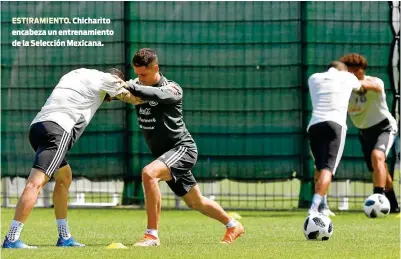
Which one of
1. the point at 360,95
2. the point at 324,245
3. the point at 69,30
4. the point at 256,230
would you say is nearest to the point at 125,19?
the point at 69,30

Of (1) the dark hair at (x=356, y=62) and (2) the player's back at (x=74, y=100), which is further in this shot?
(1) the dark hair at (x=356, y=62)

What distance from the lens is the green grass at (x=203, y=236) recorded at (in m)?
9.23

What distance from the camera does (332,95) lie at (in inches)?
Result: 508

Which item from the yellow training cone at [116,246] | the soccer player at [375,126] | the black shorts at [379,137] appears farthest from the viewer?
the black shorts at [379,137]

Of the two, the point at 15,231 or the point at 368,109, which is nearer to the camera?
the point at 15,231

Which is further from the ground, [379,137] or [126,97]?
[126,97]

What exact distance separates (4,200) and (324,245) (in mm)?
8535

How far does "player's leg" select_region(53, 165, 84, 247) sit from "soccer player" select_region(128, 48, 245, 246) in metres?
0.75

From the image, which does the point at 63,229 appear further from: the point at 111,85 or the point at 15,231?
the point at 111,85

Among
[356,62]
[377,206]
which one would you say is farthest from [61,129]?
[377,206]

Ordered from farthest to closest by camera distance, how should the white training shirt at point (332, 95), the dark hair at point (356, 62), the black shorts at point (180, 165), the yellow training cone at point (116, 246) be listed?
the dark hair at point (356, 62)
the white training shirt at point (332, 95)
the black shorts at point (180, 165)
the yellow training cone at point (116, 246)

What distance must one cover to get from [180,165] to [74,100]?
3.96 feet

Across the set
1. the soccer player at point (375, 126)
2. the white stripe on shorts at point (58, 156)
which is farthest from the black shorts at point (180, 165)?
the soccer player at point (375, 126)

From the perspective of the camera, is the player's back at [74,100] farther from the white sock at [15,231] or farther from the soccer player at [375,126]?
the soccer player at [375,126]
